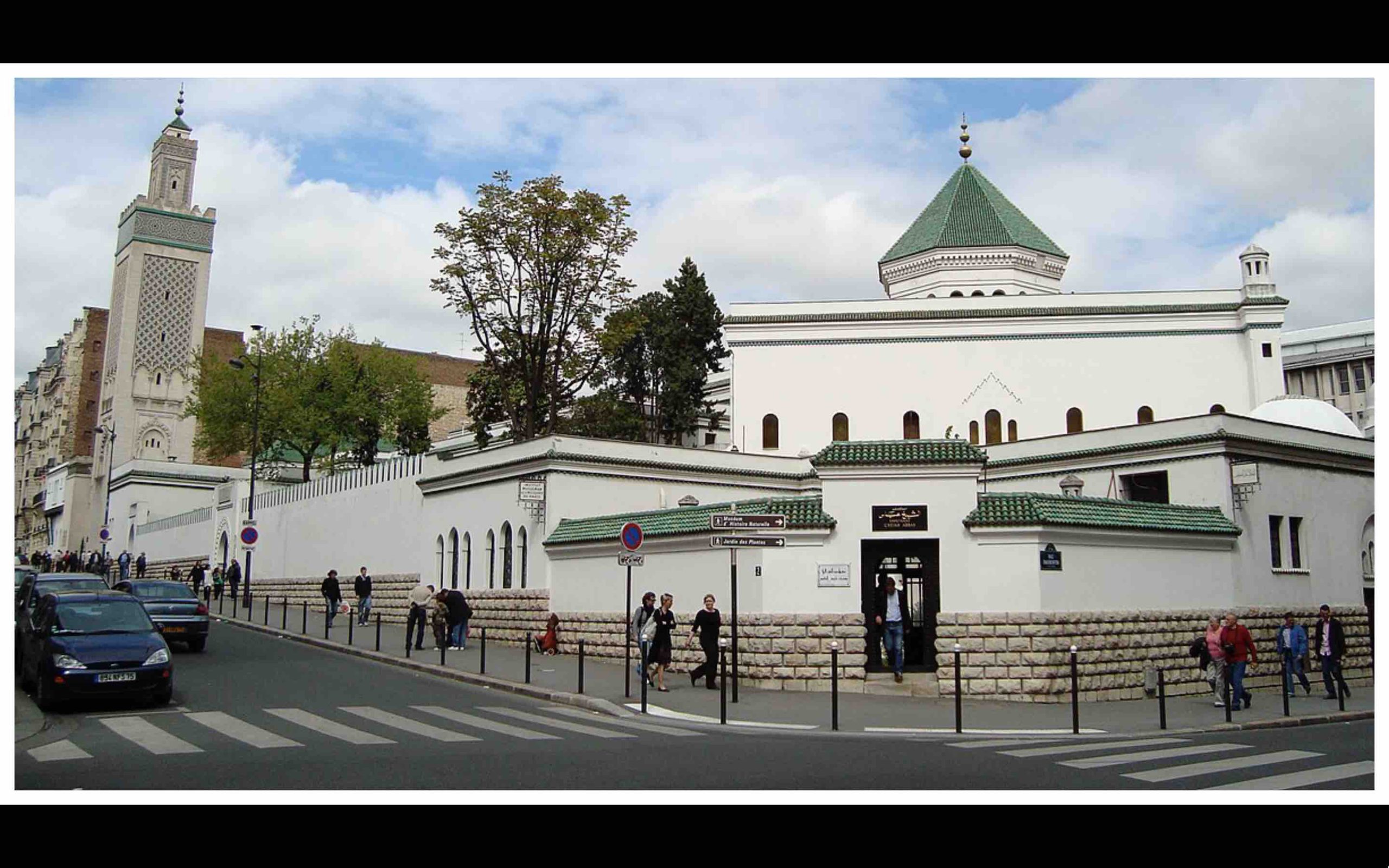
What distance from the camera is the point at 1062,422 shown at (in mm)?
44156

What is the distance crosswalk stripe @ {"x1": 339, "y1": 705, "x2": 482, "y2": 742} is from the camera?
1297cm

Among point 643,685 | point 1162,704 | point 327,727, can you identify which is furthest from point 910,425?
point 327,727

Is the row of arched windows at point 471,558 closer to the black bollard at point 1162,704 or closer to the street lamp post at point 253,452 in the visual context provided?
the street lamp post at point 253,452

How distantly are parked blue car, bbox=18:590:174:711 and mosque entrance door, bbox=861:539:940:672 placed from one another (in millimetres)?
11360

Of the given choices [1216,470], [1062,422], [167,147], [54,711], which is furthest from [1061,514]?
[167,147]

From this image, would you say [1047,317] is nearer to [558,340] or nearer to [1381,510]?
[558,340]

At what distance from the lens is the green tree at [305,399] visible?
186 ft

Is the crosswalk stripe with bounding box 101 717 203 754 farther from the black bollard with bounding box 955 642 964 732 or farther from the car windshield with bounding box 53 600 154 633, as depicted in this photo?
the black bollard with bounding box 955 642 964 732

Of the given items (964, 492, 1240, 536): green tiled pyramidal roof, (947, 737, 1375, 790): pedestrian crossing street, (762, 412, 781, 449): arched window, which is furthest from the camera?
(762, 412, 781, 449): arched window

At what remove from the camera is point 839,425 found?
45.2 metres

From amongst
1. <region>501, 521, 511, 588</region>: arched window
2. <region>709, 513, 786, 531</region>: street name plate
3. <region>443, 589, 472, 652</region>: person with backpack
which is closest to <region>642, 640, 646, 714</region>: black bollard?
<region>709, 513, 786, 531</region>: street name plate

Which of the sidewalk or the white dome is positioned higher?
the white dome

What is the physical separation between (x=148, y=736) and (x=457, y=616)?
39.7 ft

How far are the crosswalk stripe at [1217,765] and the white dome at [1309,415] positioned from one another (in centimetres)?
1979
